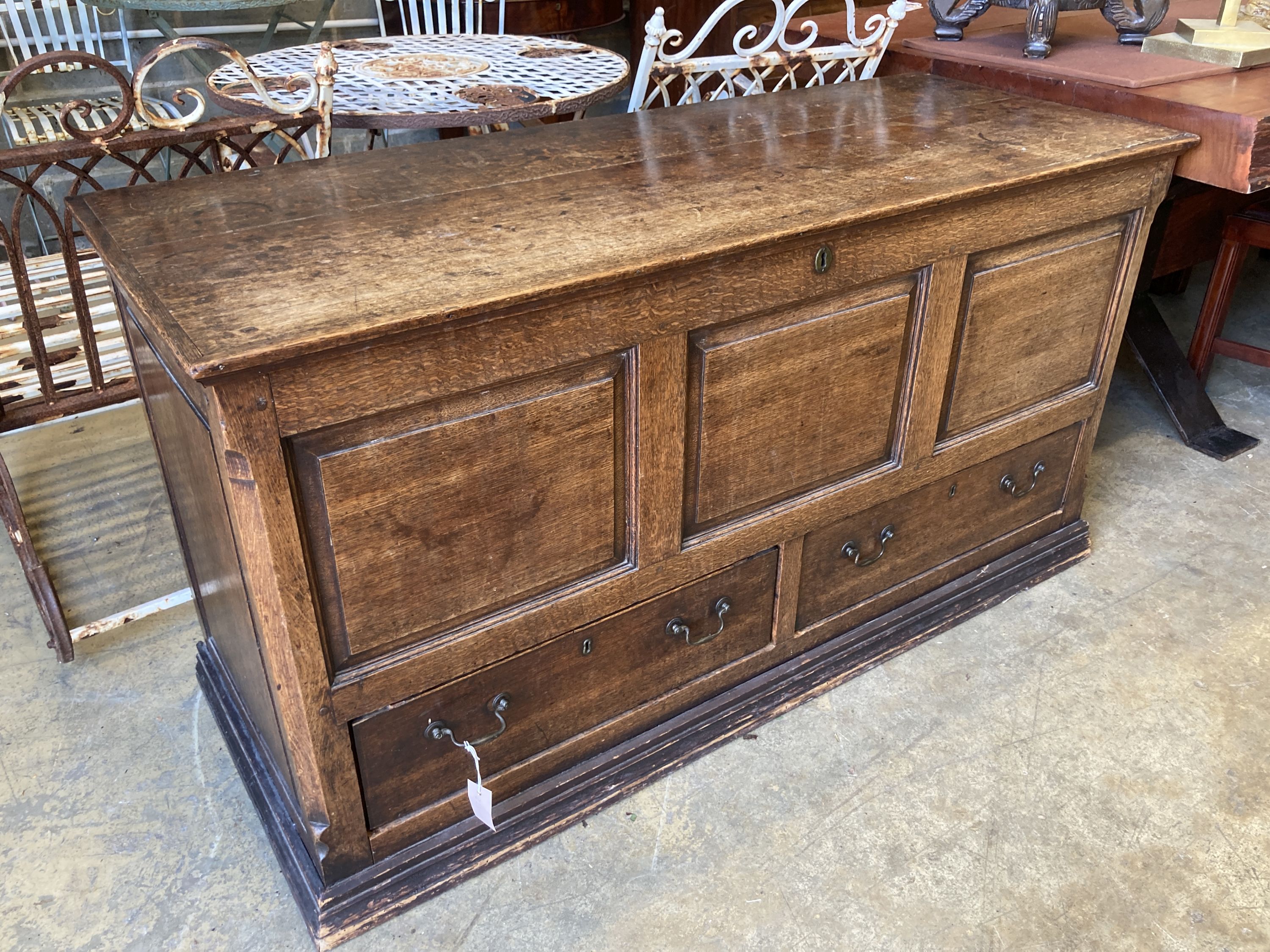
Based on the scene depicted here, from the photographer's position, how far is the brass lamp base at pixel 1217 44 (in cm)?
201

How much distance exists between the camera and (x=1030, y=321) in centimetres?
179

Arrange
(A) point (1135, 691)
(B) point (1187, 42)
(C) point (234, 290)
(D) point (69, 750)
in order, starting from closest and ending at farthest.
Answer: (C) point (234, 290) < (D) point (69, 750) < (A) point (1135, 691) < (B) point (1187, 42)

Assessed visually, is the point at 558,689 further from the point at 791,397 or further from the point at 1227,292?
the point at 1227,292

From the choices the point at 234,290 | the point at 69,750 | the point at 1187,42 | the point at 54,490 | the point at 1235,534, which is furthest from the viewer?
the point at 54,490

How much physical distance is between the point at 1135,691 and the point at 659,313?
4.02 ft

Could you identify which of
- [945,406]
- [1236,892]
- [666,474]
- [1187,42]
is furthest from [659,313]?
[1187,42]

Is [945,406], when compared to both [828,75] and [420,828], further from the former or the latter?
[828,75]

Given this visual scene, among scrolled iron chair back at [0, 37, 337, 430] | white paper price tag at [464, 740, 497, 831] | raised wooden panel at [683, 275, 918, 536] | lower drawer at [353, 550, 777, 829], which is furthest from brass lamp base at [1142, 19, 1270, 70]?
white paper price tag at [464, 740, 497, 831]

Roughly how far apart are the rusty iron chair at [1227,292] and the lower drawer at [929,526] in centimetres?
96

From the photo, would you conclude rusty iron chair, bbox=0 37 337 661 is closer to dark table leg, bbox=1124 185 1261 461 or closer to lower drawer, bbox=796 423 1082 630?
lower drawer, bbox=796 423 1082 630

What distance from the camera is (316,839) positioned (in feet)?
4.48

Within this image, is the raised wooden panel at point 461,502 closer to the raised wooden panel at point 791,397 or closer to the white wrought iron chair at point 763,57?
the raised wooden panel at point 791,397

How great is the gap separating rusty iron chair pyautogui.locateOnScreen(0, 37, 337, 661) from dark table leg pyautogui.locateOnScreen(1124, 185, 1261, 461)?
2128 mm

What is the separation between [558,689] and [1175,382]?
202cm
